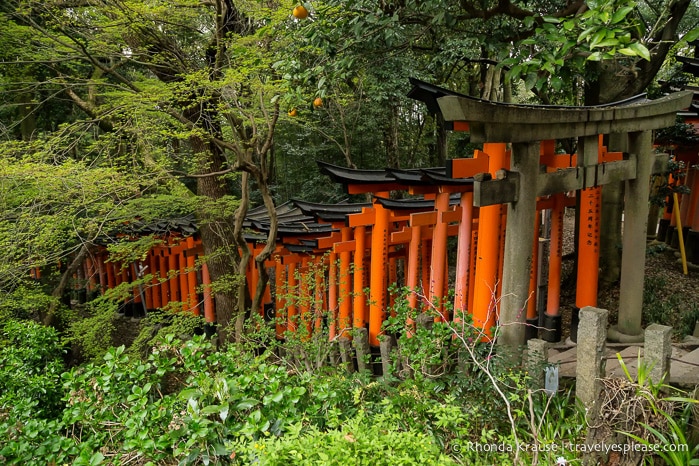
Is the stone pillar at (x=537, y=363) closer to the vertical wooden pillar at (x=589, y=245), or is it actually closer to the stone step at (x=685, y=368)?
the stone step at (x=685, y=368)

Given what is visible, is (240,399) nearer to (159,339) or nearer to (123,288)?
(159,339)

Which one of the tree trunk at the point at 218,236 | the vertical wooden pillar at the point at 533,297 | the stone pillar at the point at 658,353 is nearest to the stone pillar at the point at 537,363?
the stone pillar at the point at 658,353

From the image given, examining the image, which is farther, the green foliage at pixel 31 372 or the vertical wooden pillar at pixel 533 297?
the vertical wooden pillar at pixel 533 297

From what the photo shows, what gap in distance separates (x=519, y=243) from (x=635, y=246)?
2114mm

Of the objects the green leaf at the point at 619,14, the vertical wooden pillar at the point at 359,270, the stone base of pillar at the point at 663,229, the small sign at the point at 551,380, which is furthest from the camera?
the stone base of pillar at the point at 663,229

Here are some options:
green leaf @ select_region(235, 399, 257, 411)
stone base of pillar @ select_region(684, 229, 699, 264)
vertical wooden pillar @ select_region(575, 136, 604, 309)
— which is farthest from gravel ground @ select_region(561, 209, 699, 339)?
green leaf @ select_region(235, 399, 257, 411)

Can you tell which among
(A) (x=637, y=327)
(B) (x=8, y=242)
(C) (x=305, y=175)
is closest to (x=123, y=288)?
(B) (x=8, y=242)

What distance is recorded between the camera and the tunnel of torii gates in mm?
4195

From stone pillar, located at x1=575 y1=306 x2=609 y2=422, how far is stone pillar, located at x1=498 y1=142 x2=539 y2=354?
2.70 ft

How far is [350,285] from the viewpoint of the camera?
30.3 feet

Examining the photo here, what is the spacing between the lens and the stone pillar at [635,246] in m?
5.41

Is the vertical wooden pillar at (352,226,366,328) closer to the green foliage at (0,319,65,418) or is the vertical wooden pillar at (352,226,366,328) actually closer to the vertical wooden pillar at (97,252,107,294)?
the green foliage at (0,319,65,418)

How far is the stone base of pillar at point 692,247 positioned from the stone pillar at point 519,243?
304 inches

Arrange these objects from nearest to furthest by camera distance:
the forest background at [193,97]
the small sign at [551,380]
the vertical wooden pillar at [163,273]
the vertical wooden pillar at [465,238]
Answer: the forest background at [193,97] → the small sign at [551,380] → the vertical wooden pillar at [465,238] → the vertical wooden pillar at [163,273]
